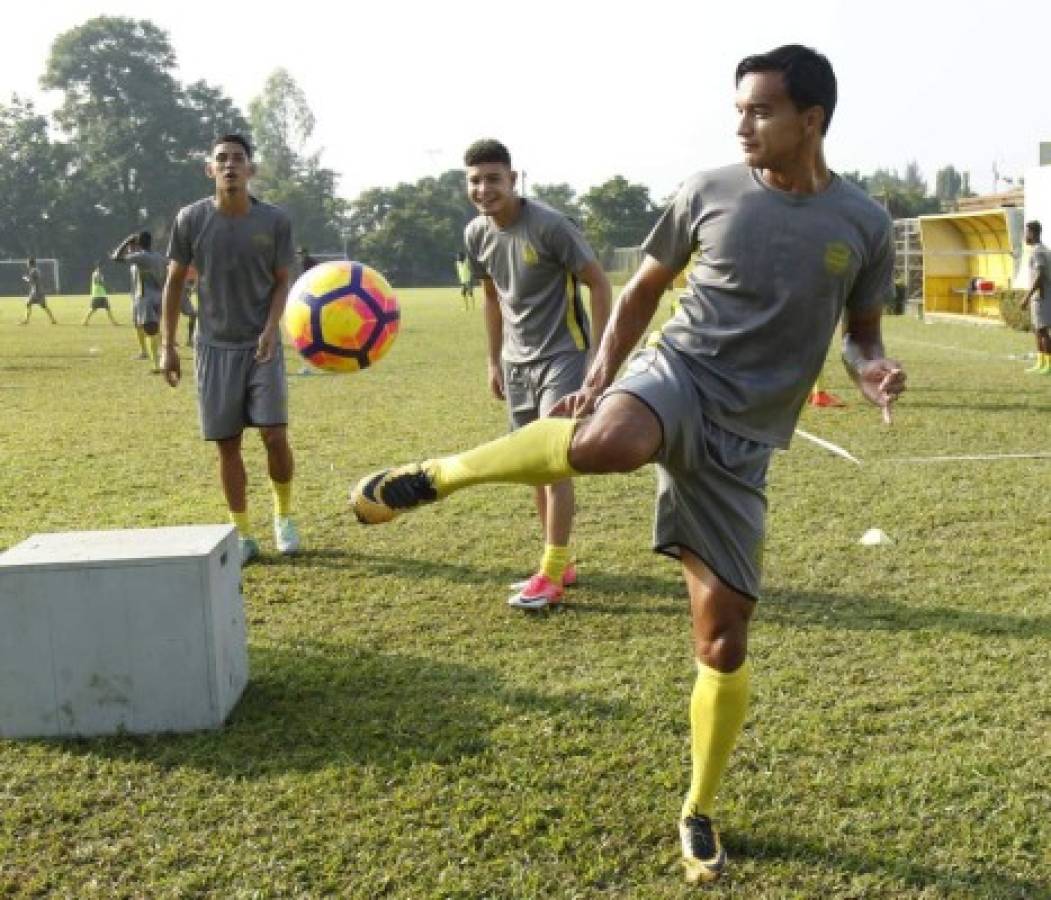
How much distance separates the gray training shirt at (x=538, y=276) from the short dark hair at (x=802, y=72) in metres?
2.37

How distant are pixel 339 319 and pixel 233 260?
69 centimetres

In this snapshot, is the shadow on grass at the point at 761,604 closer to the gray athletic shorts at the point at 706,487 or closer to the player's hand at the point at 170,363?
the player's hand at the point at 170,363

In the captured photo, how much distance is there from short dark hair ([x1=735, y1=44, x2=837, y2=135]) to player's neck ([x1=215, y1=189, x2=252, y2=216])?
3.78 metres

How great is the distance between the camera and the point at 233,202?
242 inches

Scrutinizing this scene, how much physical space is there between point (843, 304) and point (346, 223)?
9758cm

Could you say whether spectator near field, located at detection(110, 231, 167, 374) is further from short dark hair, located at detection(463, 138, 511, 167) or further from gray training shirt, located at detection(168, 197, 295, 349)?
short dark hair, located at detection(463, 138, 511, 167)

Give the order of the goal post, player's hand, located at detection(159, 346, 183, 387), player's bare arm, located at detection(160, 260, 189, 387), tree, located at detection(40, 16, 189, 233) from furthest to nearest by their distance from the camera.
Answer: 1. tree, located at detection(40, 16, 189, 233)
2. the goal post
3. player's hand, located at detection(159, 346, 183, 387)
4. player's bare arm, located at detection(160, 260, 189, 387)

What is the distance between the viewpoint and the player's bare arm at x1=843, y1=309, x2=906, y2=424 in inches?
124

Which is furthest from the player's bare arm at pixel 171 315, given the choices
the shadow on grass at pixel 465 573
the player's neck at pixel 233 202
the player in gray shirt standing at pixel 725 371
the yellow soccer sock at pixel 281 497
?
the player in gray shirt standing at pixel 725 371

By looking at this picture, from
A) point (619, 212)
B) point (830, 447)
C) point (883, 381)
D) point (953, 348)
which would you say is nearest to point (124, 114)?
point (619, 212)

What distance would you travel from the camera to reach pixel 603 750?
3914 mm

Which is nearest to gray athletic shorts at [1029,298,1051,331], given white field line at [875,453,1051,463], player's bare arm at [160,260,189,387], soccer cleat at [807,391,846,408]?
soccer cleat at [807,391,846,408]

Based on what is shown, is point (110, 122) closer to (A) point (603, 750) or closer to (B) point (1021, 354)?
(B) point (1021, 354)

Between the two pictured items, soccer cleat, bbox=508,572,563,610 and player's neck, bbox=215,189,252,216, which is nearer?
soccer cleat, bbox=508,572,563,610
